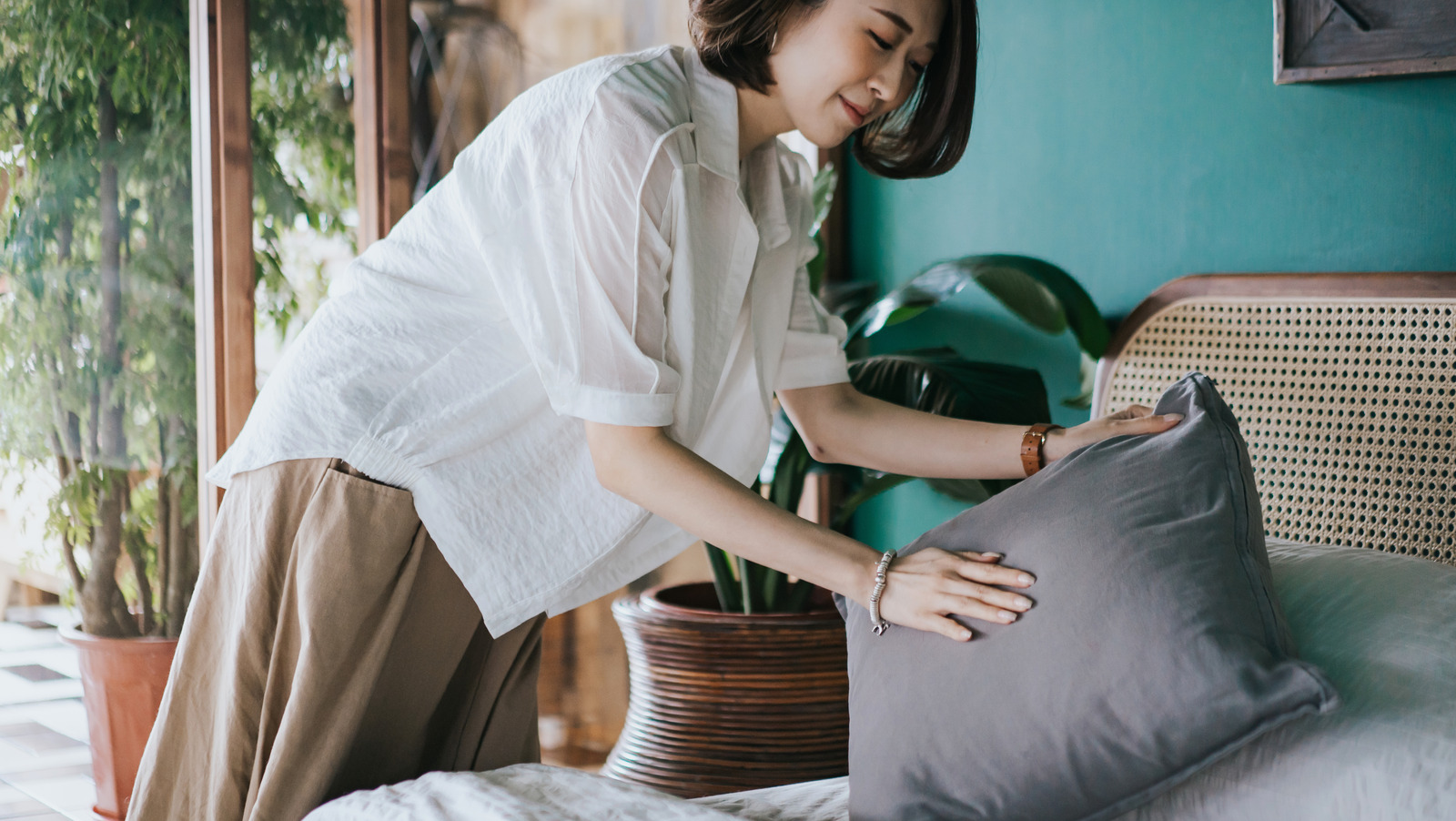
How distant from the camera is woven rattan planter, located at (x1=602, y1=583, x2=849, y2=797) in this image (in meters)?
1.68

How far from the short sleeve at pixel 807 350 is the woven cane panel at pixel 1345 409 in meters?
0.59

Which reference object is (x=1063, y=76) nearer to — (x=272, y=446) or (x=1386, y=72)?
(x=1386, y=72)

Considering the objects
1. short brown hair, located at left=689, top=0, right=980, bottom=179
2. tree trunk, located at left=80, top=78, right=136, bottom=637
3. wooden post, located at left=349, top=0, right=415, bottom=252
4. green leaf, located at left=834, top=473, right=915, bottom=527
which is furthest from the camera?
wooden post, located at left=349, top=0, right=415, bottom=252

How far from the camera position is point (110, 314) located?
1.59m

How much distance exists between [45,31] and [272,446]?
95cm

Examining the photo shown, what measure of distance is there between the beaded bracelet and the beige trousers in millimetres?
367

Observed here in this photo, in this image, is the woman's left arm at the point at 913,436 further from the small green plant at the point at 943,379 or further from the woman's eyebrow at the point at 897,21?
the woman's eyebrow at the point at 897,21

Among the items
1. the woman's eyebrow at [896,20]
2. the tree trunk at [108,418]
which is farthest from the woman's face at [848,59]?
the tree trunk at [108,418]

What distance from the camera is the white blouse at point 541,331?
0.90 m

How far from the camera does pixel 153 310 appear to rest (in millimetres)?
1641

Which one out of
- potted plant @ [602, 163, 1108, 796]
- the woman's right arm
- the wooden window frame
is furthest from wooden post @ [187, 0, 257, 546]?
the woman's right arm

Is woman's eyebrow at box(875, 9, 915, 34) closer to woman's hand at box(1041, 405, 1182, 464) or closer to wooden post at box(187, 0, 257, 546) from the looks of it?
woman's hand at box(1041, 405, 1182, 464)

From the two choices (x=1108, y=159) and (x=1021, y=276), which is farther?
(x=1108, y=159)

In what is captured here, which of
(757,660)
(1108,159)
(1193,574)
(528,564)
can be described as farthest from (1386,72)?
(528,564)
